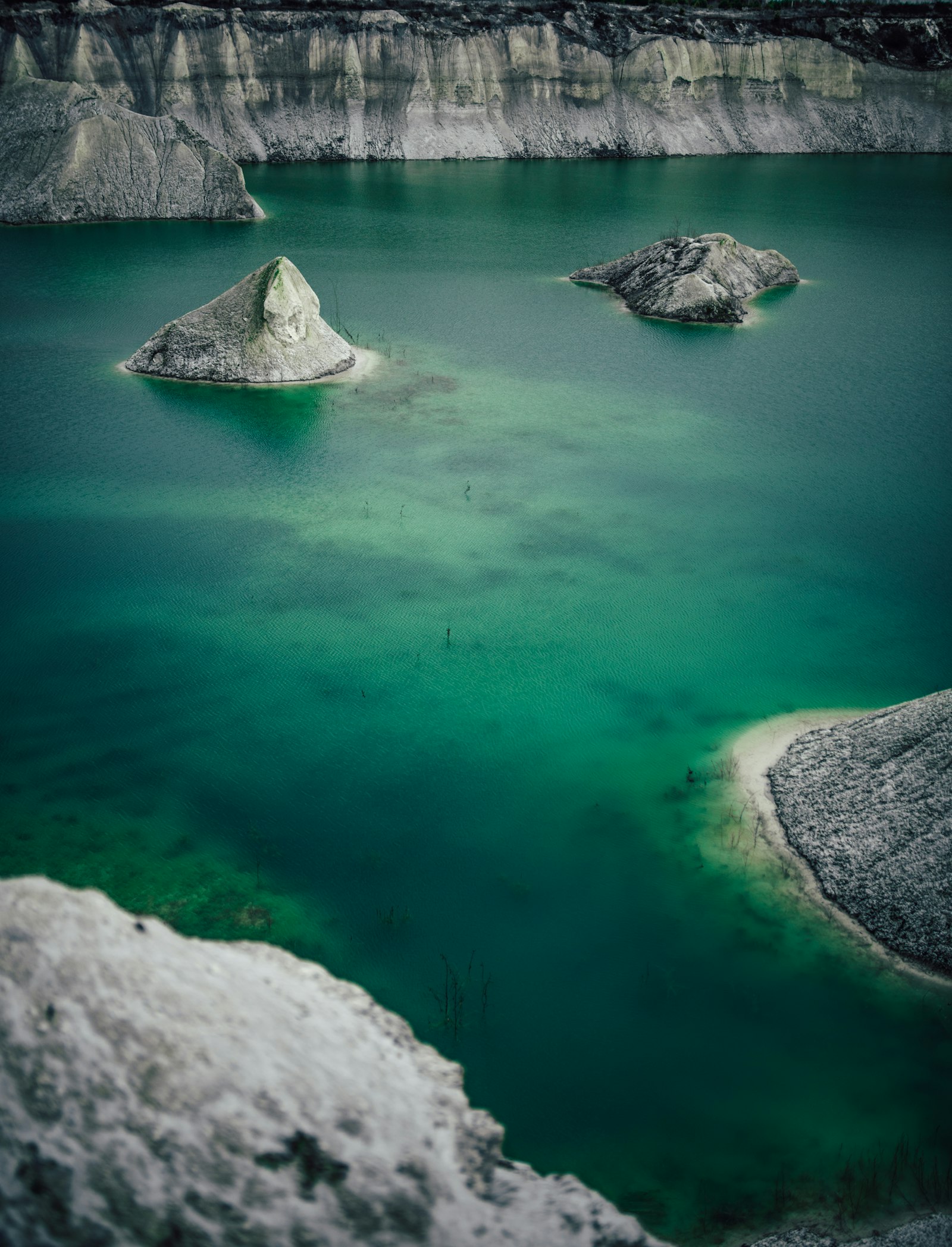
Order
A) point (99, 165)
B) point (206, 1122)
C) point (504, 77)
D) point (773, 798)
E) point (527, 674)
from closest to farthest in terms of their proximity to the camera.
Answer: point (206, 1122)
point (773, 798)
point (527, 674)
point (99, 165)
point (504, 77)

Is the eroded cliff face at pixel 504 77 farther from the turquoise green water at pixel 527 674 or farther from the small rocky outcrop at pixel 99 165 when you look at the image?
the turquoise green water at pixel 527 674

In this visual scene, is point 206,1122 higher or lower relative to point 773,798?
higher

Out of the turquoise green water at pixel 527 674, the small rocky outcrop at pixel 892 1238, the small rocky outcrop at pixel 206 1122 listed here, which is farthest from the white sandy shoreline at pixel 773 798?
the small rocky outcrop at pixel 206 1122

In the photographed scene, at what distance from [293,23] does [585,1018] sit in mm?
62747

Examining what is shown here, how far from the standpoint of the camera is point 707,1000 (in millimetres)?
9445

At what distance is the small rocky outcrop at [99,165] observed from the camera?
1593 inches

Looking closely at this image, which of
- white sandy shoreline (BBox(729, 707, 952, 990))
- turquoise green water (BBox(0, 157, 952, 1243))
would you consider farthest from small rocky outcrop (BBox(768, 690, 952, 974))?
turquoise green water (BBox(0, 157, 952, 1243))

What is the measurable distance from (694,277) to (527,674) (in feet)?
71.3

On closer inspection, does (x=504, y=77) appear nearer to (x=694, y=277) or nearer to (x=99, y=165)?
(x=99, y=165)

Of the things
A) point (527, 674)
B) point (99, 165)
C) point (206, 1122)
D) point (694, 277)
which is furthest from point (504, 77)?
point (206, 1122)

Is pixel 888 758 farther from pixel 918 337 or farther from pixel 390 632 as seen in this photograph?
pixel 918 337

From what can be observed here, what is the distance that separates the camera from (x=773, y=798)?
11781 mm

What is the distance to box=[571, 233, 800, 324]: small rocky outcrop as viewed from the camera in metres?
31.0

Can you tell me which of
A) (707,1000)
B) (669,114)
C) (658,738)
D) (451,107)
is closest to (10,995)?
(707,1000)
